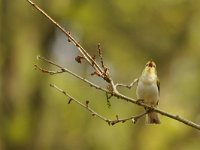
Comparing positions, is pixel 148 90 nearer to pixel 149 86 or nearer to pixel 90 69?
pixel 149 86

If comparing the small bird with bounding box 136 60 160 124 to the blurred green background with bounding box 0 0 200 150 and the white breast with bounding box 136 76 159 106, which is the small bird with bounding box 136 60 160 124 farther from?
the blurred green background with bounding box 0 0 200 150

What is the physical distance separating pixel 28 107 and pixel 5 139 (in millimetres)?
698

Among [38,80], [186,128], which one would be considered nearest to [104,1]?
[38,80]

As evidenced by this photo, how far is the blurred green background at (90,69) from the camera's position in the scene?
10.0 m

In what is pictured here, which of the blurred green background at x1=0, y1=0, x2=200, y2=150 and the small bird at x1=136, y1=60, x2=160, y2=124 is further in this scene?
the blurred green background at x1=0, y1=0, x2=200, y2=150

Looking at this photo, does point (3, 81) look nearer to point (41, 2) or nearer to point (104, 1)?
point (41, 2)

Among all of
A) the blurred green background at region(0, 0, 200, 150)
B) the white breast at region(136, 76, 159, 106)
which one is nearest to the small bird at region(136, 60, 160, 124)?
the white breast at region(136, 76, 159, 106)

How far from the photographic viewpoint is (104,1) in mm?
10680

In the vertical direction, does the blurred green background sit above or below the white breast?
above

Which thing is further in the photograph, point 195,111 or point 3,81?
point 195,111

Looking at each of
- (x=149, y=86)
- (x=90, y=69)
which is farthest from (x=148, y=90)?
(x=90, y=69)

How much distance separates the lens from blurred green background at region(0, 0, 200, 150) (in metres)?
10.0

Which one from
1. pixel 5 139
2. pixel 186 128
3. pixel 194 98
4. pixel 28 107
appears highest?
pixel 194 98

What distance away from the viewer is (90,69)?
36.4ft
